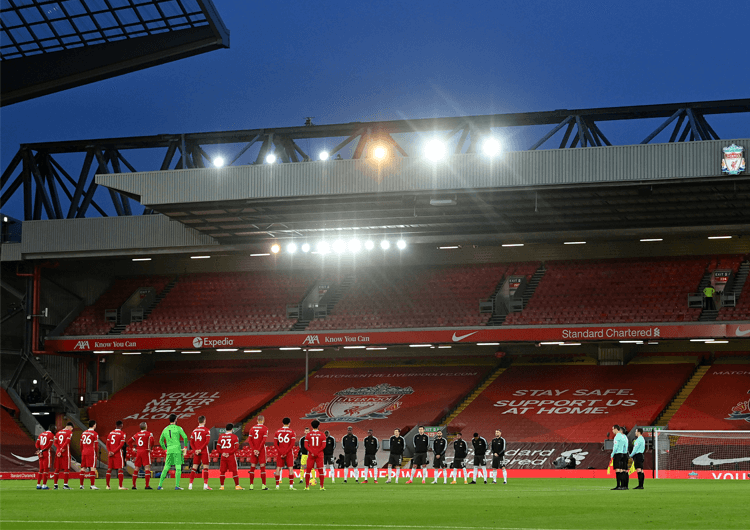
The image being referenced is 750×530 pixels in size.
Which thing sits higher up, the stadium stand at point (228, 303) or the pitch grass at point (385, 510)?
the stadium stand at point (228, 303)

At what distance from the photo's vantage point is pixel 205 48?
34000mm

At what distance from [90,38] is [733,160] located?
887 inches

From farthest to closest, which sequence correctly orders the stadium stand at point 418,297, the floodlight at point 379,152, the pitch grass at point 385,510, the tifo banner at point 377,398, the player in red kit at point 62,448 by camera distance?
the stadium stand at point 418,297
the tifo banner at point 377,398
the floodlight at point 379,152
the player in red kit at point 62,448
the pitch grass at point 385,510

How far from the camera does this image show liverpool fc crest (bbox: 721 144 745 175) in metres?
30.6

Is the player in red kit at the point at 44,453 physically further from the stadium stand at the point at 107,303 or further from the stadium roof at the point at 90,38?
the stadium stand at the point at 107,303

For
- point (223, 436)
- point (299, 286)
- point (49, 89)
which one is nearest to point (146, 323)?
point (299, 286)

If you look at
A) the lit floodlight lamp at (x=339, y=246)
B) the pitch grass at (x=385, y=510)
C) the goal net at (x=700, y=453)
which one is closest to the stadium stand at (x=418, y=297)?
the lit floodlight lamp at (x=339, y=246)

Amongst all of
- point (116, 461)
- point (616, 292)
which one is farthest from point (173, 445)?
point (616, 292)

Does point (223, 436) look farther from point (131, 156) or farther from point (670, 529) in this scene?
point (131, 156)

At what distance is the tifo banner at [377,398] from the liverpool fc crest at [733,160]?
15402 millimetres

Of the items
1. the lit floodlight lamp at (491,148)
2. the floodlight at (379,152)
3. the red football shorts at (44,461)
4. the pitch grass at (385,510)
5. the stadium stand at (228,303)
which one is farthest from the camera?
the stadium stand at (228,303)

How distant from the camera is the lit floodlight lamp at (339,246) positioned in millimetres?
39594

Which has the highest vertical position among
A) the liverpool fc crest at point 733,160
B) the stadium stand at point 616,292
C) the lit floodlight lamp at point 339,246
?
the liverpool fc crest at point 733,160

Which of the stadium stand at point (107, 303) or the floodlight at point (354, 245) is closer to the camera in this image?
the floodlight at point (354, 245)
